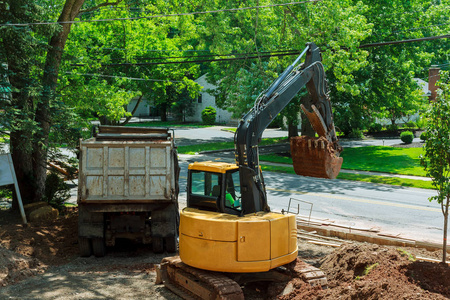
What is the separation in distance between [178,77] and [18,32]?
21.8m

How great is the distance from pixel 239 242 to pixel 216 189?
4.92ft

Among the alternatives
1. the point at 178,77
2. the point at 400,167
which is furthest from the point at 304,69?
the point at 178,77

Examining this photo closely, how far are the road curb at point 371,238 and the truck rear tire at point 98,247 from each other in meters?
5.95

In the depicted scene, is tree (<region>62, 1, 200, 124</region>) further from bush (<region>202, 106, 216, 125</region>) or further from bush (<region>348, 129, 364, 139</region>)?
bush (<region>202, 106, 216, 125</region>)

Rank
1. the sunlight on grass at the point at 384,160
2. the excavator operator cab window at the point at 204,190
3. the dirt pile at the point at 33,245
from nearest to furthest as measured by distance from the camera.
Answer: the excavator operator cab window at the point at 204,190, the dirt pile at the point at 33,245, the sunlight on grass at the point at 384,160

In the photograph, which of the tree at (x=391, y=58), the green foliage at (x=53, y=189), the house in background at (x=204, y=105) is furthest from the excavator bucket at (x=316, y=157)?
the house in background at (x=204, y=105)

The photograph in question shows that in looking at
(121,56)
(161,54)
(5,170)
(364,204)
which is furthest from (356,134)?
(5,170)

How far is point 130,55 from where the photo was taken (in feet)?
104

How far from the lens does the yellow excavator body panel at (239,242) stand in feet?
30.2

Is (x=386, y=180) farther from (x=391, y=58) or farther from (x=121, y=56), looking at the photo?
(x=121, y=56)

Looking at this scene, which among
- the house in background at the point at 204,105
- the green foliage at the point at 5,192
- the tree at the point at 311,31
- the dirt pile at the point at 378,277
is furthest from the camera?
the house in background at the point at 204,105

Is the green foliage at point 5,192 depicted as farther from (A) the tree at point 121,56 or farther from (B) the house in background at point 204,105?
(B) the house in background at point 204,105

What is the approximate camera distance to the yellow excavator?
30.3 feet

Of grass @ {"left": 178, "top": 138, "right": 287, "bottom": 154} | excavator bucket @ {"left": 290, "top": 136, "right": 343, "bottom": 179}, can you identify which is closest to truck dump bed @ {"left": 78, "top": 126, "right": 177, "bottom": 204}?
excavator bucket @ {"left": 290, "top": 136, "right": 343, "bottom": 179}
